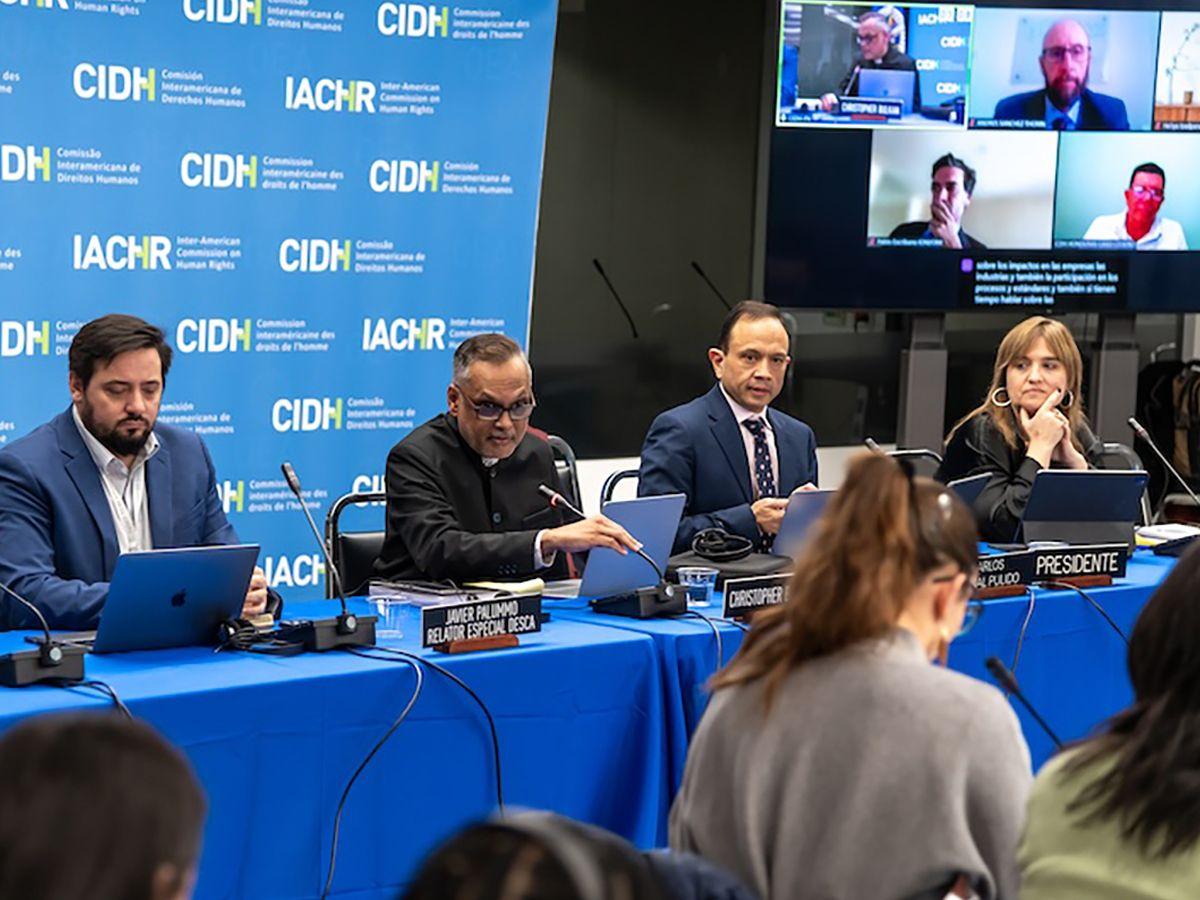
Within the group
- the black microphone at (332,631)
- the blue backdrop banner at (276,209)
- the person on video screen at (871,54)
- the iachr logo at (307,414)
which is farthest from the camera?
the person on video screen at (871,54)

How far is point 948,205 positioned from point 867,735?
470 cm

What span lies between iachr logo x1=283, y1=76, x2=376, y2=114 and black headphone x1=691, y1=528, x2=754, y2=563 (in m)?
2.01

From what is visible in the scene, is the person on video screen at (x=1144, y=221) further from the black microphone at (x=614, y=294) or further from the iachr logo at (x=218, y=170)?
the iachr logo at (x=218, y=170)

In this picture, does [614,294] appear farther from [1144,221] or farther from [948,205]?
[1144,221]

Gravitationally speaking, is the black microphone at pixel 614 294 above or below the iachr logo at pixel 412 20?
below

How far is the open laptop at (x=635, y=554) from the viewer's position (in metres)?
3.51

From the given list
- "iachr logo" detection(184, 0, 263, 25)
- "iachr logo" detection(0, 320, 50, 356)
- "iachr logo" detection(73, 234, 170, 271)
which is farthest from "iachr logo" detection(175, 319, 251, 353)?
"iachr logo" detection(184, 0, 263, 25)

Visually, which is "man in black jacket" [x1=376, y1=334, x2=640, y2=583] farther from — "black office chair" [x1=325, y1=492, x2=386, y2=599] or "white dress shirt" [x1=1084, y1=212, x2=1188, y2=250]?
"white dress shirt" [x1=1084, y1=212, x2=1188, y2=250]

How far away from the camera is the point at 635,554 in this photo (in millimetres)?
3635

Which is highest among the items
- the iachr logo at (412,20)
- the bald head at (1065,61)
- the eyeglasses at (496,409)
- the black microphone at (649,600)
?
the bald head at (1065,61)

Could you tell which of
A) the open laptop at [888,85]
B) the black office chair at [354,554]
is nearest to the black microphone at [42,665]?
the black office chair at [354,554]

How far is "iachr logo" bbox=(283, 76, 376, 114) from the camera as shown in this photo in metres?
5.25

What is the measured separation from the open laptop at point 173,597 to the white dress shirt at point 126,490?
1.78 ft

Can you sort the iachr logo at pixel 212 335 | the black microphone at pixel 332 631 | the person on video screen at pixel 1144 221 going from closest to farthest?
the black microphone at pixel 332 631 → the iachr logo at pixel 212 335 → the person on video screen at pixel 1144 221
